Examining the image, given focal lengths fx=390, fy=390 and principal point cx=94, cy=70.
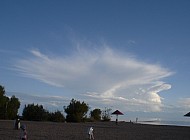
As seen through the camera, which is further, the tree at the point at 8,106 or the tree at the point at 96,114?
the tree at the point at 96,114

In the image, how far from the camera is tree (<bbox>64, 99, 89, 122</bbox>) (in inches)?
2454

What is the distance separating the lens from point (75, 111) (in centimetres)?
6259

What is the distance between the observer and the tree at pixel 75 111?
205ft

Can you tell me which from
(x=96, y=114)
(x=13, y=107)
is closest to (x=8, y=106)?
(x=13, y=107)

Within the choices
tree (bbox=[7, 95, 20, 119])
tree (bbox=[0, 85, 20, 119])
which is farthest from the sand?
tree (bbox=[7, 95, 20, 119])

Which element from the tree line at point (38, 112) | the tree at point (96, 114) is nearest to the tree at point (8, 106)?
the tree line at point (38, 112)

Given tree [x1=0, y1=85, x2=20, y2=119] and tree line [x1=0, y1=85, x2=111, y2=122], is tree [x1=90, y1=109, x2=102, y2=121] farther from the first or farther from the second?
tree [x1=0, y1=85, x2=20, y2=119]

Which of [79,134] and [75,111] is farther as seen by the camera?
[75,111]

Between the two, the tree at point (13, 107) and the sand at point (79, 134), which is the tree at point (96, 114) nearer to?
the tree at point (13, 107)

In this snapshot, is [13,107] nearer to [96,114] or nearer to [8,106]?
[8,106]

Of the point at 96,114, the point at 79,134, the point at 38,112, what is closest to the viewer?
the point at 79,134

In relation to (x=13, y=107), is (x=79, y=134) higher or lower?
lower

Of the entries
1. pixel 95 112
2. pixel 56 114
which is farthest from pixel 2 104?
pixel 95 112

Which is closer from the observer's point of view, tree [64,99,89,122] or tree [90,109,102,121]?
tree [64,99,89,122]
